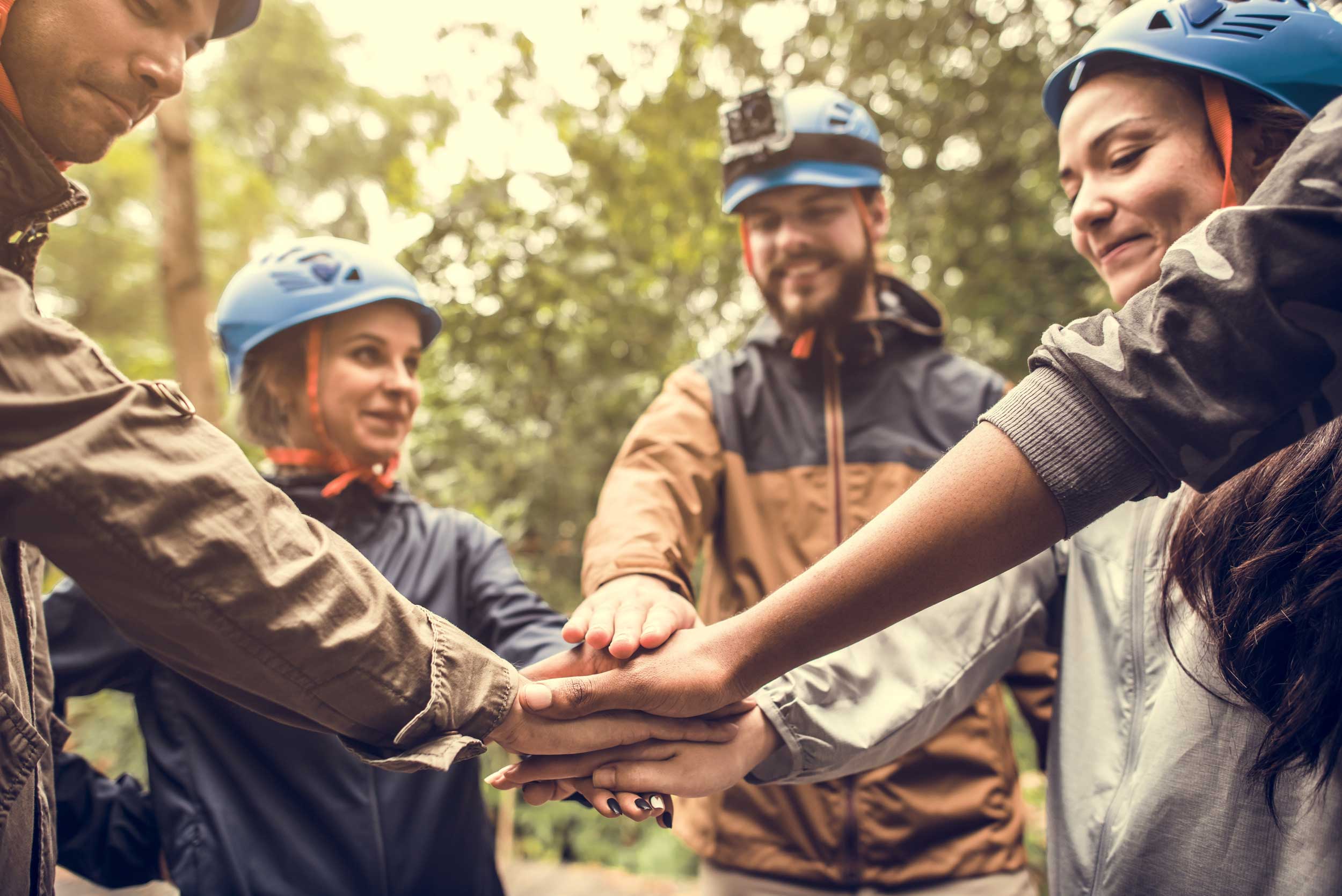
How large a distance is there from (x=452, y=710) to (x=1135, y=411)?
1.31 meters

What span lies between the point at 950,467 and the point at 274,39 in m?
13.7

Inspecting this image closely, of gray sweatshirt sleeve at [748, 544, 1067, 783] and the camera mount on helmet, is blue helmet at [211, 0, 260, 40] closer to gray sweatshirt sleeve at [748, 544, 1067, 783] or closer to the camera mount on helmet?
the camera mount on helmet

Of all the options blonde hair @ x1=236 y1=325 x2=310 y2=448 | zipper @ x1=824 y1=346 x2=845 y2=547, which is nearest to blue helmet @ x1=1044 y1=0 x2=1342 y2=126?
zipper @ x1=824 y1=346 x2=845 y2=547

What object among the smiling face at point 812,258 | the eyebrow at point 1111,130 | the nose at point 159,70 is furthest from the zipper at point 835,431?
the nose at point 159,70

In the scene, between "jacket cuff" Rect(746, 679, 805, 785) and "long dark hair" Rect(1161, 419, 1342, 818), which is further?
"jacket cuff" Rect(746, 679, 805, 785)

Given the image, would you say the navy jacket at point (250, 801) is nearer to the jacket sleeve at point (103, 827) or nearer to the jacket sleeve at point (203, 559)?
the jacket sleeve at point (103, 827)

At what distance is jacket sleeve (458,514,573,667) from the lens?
2.17m

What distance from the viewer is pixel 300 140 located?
14.1m

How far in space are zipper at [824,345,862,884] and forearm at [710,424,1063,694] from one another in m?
0.51

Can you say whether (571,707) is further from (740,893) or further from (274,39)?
(274,39)

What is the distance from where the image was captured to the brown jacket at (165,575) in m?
1.12

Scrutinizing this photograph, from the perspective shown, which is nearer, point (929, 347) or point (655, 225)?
point (929, 347)

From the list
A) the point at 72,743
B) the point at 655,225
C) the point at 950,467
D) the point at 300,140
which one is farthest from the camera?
the point at 300,140

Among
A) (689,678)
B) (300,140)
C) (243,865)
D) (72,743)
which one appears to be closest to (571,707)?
(689,678)
